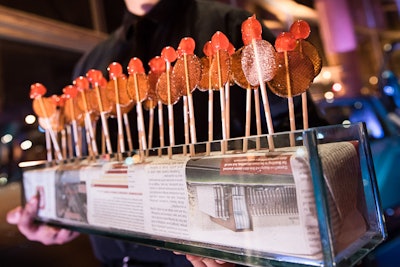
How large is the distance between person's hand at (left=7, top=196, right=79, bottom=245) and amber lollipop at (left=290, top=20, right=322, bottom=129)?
0.87m

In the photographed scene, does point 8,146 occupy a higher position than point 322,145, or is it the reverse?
point 8,146

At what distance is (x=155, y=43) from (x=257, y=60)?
1.89 feet

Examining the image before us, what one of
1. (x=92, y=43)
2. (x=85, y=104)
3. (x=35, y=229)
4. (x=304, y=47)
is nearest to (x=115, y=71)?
(x=85, y=104)

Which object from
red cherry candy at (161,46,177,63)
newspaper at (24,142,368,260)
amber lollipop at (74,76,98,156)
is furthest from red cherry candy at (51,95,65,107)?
red cherry candy at (161,46,177,63)

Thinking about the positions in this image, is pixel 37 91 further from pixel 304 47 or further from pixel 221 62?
pixel 304 47

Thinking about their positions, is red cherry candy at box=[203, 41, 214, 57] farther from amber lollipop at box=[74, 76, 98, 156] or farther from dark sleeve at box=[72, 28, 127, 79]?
dark sleeve at box=[72, 28, 127, 79]

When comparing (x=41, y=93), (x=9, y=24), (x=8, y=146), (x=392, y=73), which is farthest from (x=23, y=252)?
(x=392, y=73)

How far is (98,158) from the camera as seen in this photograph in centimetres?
91

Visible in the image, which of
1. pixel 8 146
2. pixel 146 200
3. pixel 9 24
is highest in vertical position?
pixel 9 24

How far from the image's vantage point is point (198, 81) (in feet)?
2.42

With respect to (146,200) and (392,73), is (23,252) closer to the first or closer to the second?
(146,200)

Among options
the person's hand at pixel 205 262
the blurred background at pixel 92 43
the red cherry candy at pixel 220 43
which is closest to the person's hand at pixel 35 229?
the blurred background at pixel 92 43

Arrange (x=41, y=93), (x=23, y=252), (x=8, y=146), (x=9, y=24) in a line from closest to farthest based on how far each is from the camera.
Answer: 1. (x=41, y=93)
2. (x=23, y=252)
3. (x=8, y=146)
4. (x=9, y=24)

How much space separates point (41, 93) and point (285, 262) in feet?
2.97
